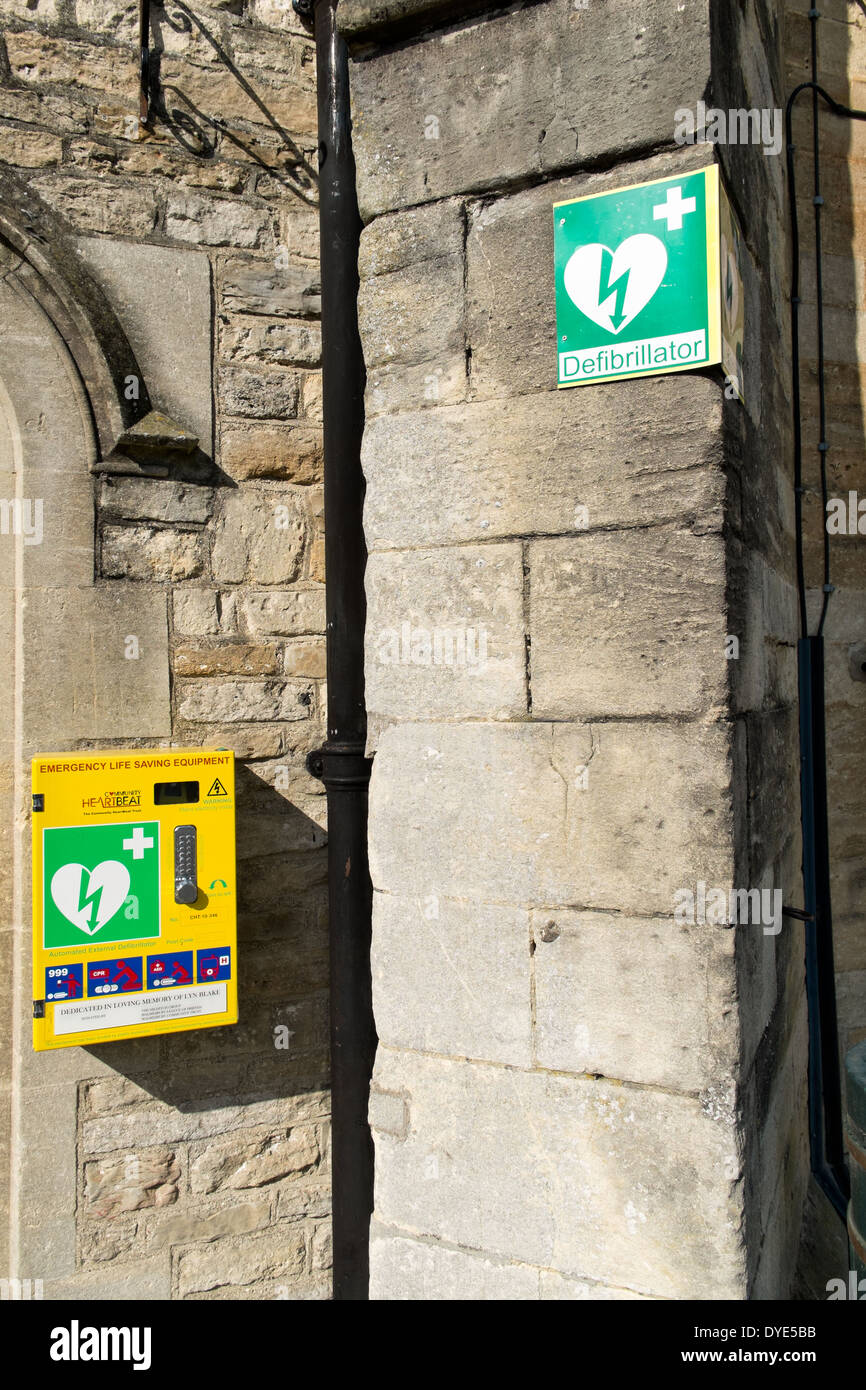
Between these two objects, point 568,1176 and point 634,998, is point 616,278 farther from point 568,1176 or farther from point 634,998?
point 568,1176

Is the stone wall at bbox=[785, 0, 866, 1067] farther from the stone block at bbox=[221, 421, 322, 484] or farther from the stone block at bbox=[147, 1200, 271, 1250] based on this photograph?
the stone block at bbox=[147, 1200, 271, 1250]

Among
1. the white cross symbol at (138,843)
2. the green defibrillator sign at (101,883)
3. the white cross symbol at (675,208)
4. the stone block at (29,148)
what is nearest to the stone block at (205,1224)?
the green defibrillator sign at (101,883)

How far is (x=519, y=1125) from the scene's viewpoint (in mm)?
1930

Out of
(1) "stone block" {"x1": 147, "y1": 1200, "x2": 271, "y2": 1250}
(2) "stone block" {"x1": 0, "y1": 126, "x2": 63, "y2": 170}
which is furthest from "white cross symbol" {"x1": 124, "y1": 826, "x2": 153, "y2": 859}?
(2) "stone block" {"x1": 0, "y1": 126, "x2": 63, "y2": 170}

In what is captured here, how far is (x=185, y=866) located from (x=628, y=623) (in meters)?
1.72

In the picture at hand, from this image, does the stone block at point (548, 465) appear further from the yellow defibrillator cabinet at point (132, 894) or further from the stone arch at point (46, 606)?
the stone arch at point (46, 606)

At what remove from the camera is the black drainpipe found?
2.68 m

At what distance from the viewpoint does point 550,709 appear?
193 cm

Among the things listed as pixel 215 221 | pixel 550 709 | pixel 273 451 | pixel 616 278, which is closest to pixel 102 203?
pixel 215 221

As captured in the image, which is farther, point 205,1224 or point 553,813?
point 205,1224

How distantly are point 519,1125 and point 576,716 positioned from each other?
83 cm

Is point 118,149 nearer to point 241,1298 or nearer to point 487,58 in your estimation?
point 487,58

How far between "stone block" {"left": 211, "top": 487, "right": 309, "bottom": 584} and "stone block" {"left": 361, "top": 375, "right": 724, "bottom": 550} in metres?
1.23

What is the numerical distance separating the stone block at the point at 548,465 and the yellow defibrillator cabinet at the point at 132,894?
1211mm
